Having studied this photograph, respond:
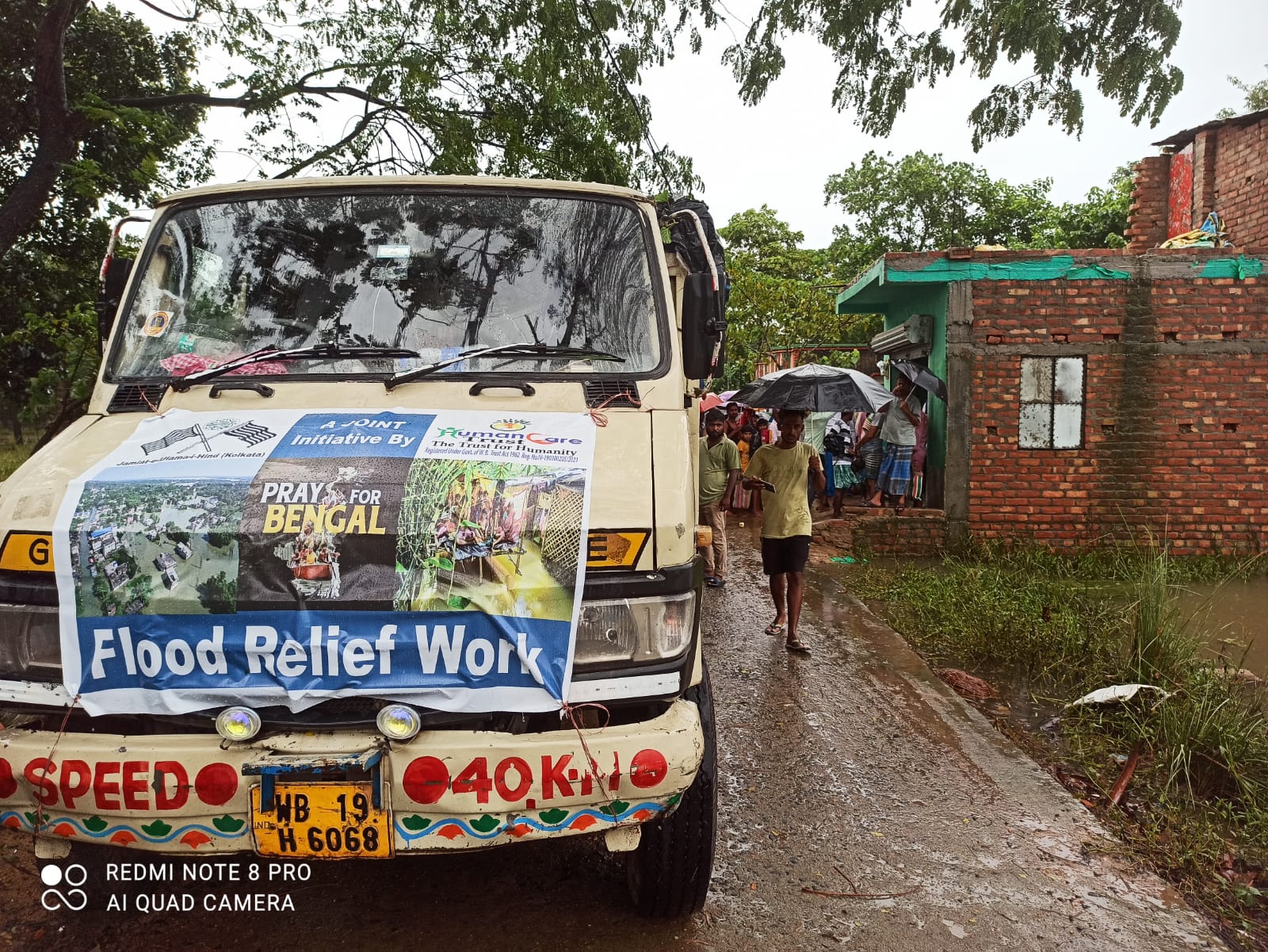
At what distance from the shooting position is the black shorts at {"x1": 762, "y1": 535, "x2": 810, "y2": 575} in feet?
19.2

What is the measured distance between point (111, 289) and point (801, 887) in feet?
10.9

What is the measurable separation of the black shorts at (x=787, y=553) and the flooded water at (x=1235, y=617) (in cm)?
226

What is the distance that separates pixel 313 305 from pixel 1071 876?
3.34 metres

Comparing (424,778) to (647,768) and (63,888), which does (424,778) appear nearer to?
(647,768)

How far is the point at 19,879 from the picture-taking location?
2963 millimetres

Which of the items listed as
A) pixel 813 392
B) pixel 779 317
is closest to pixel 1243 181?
pixel 813 392

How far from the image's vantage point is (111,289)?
333 centimetres

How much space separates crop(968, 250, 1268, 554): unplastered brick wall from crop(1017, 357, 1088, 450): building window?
0.08m

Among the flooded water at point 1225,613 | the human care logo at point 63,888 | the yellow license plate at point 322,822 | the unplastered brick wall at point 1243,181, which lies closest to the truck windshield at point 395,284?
the yellow license plate at point 322,822

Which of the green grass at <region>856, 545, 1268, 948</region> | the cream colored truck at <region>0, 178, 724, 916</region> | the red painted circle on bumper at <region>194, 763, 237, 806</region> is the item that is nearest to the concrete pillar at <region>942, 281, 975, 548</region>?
the green grass at <region>856, 545, 1268, 948</region>

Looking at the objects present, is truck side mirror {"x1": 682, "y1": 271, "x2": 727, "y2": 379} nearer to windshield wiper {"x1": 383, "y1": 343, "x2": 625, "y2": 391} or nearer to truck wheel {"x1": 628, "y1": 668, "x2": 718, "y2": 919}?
windshield wiper {"x1": 383, "y1": 343, "x2": 625, "y2": 391}

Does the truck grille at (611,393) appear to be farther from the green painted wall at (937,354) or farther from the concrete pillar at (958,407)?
the green painted wall at (937,354)

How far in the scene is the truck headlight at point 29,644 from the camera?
2205 mm

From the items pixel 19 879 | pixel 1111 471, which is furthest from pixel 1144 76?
pixel 19 879
